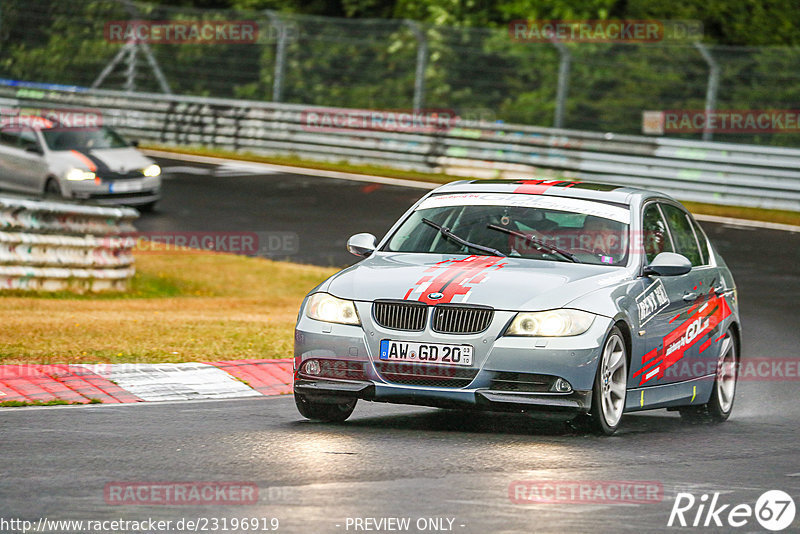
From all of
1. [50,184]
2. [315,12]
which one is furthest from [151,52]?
[50,184]

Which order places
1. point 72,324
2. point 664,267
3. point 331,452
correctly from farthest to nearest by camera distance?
point 72,324 → point 664,267 → point 331,452

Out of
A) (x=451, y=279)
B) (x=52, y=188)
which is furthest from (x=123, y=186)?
(x=451, y=279)

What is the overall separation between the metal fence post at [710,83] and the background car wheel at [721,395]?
1576 centimetres

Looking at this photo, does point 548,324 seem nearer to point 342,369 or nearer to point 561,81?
point 342,369

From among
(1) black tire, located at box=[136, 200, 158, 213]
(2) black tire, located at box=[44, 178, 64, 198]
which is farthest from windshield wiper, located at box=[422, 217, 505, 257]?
(1) black tire, located at box=[136, 200, 158, 213]

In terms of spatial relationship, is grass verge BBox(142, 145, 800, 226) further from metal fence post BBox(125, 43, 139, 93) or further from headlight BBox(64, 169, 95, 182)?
headlight BBox(64, 169, 95, 182)

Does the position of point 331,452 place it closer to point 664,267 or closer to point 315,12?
point 664,267

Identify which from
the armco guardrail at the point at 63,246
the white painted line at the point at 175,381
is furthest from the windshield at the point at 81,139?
the white painted line at the point at 175,381

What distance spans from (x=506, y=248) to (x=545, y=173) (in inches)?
697

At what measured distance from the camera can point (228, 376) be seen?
1106 cm

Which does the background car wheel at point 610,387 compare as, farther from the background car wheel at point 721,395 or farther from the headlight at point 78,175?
the headlight at point 78,175

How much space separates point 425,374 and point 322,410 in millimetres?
956

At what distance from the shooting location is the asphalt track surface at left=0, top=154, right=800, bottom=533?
21.1 feet

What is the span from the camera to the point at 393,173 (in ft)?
96.0
